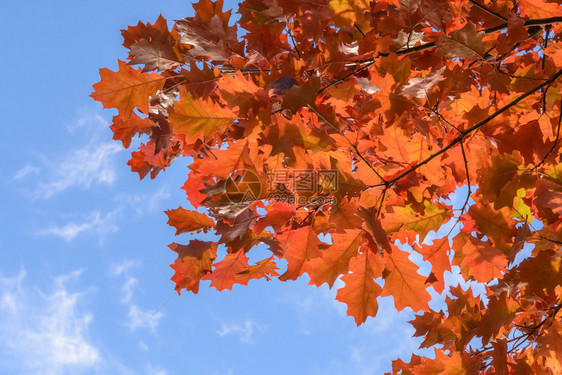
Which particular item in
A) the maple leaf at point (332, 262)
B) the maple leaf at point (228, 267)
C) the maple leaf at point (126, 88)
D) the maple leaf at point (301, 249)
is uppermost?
the maple leaf at point (126, 88)

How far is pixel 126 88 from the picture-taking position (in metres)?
1.78

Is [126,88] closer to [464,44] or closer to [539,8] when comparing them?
[464,44]

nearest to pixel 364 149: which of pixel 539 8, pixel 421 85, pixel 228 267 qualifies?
Answer: pixel 421 85

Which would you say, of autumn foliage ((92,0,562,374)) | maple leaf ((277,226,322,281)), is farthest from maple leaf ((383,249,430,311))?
maple leaf ((277,226,322,281))

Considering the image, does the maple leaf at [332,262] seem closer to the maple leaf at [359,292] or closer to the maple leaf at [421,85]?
the maple leaf at [359,292]

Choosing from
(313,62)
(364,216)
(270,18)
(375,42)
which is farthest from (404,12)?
(364,216)

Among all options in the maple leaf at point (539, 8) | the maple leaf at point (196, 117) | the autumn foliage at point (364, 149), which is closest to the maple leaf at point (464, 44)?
the autumn foliage at point (364, 149)

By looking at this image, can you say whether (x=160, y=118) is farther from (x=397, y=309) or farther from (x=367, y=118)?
(x=397, y=309)

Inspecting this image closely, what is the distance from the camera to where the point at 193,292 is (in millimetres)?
1900

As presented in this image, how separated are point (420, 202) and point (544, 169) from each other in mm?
483

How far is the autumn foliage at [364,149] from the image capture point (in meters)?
1.41

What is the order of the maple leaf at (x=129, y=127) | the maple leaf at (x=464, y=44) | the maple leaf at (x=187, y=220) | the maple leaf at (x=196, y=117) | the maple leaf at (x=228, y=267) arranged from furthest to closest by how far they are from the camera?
the maple leaf at (x=129, y=127) < the maple leaf at (x=228, y=267) < the maple leaf at (x=187, y=220) < the maple leaf at (x=196, y=117) < the maple leaf at (x=464, y=44)

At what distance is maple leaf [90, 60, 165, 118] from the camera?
5.63 ft

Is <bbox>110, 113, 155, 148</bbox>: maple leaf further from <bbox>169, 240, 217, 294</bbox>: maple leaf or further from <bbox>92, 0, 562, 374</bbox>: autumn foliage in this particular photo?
<bbox>169, 240, 217, 294</bbox>: maple leaf
